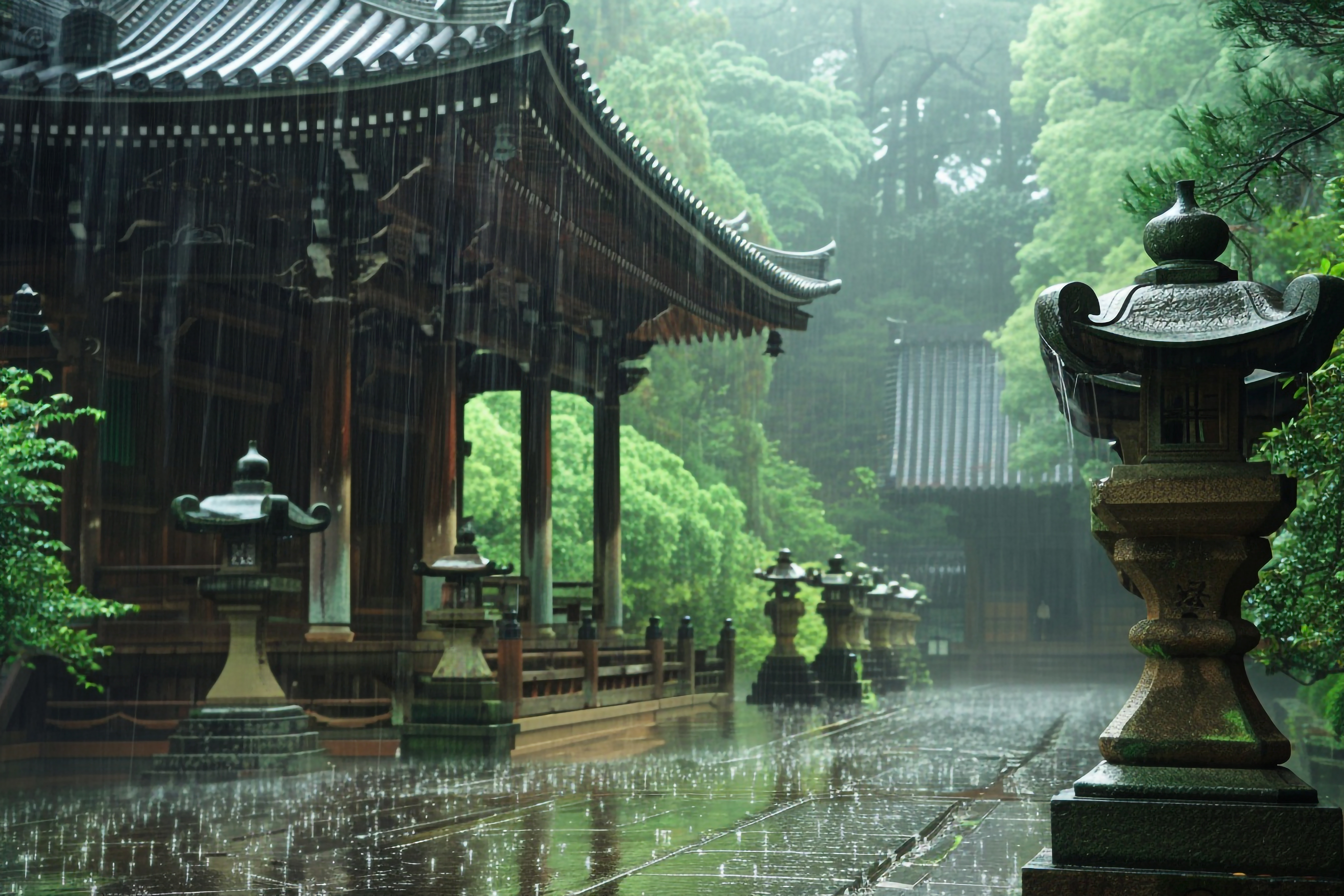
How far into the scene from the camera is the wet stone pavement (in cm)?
557

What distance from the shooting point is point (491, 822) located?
24.0 feet

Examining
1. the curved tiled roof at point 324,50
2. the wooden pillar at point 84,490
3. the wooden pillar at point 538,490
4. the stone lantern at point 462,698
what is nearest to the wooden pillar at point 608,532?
the wooden pillar at point 538,490

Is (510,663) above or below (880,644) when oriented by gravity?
above

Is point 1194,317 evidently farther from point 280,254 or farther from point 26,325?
point 280,254

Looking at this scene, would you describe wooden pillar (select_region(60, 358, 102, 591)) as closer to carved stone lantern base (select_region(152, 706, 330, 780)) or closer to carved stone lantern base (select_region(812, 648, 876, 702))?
carved stone lantern base (select_region(152, 706, 330, 780))

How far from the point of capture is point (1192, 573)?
461cm

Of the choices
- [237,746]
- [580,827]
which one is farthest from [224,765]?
[580,827]

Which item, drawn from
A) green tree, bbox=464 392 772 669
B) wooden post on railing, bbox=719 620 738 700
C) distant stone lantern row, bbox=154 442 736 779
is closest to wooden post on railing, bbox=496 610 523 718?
distant stone lantern row, bbox=154 442 736 779

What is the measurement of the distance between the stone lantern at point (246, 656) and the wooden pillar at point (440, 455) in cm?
315

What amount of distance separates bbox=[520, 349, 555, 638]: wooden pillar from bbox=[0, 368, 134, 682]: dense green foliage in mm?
6726

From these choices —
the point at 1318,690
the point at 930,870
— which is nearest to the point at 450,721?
the point at 930,870

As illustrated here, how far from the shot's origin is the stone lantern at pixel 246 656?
32.9 feet

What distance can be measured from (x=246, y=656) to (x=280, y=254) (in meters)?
3.78

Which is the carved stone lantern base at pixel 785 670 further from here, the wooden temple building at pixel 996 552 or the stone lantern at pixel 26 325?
the wooden temple building at pixel 996 552
